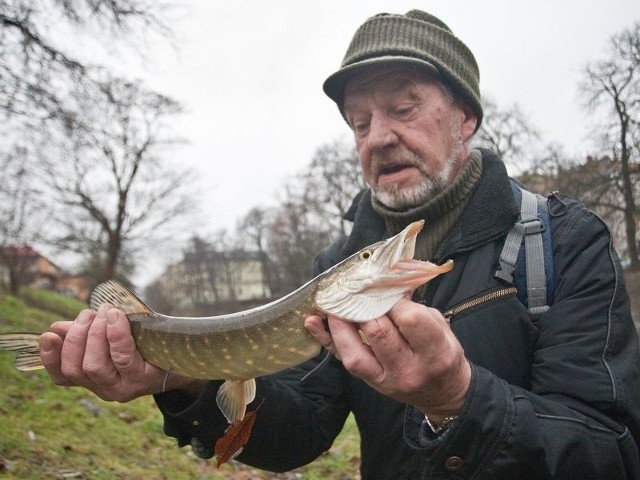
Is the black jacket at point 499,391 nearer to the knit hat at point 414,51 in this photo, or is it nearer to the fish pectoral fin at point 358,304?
the fish pectoral fin at point 358,304

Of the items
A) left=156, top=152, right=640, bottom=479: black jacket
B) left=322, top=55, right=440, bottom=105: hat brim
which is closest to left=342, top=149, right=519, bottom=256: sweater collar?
left=156, top=152, right=640, bottom=479: black jacket

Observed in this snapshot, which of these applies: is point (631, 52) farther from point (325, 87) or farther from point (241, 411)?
point (241, 411)

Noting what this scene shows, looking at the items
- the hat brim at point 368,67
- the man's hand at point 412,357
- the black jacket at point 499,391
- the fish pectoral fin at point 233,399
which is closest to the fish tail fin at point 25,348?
the black jacket at point 499,391

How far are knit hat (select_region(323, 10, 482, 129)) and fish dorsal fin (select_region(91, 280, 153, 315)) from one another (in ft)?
4.22

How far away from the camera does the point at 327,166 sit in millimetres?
32156

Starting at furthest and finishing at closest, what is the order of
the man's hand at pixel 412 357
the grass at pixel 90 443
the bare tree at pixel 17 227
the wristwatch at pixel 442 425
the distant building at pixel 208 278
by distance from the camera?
the distant building at pixel 208 278, the bare tree at pixel 17 227, the grass at pixel 90 443, the wristwatch at pixel 442 425, the man's hand at pixel 412 357

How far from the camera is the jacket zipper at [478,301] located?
1708mm

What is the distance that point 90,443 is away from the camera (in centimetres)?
443

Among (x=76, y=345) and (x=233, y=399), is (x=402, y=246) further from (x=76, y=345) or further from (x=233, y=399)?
(x=76, y=345)

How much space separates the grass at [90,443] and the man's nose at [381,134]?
9.58 ft

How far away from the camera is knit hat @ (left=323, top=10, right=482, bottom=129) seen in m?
2.14

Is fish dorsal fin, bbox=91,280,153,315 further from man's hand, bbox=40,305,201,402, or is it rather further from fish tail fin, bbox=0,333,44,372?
fish tail fin, bbox=0,333,44,372

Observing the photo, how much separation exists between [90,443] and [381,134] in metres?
3.90

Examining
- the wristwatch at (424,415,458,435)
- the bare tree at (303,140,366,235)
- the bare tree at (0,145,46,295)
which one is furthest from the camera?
the bare tree at (303,140,366,235)
